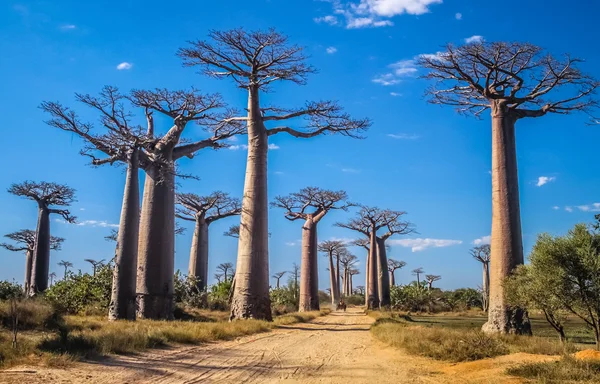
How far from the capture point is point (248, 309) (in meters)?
14.0

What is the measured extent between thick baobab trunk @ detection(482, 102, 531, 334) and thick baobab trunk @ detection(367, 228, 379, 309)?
2112cm

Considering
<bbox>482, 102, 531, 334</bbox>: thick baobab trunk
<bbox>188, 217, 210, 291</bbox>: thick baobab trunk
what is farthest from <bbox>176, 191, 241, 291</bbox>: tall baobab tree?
<bbox>482, 102, 531, 334</bbox>: thick baobab trunk

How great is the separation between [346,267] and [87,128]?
50600 mm

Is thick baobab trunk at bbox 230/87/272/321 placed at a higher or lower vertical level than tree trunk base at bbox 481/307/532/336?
higher

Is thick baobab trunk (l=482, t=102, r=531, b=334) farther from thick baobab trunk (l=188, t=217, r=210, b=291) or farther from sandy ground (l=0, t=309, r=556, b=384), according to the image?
thick baobab trunk (l=188, t=217, r=210, b=291)

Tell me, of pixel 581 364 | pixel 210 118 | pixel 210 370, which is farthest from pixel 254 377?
pixel 210 118

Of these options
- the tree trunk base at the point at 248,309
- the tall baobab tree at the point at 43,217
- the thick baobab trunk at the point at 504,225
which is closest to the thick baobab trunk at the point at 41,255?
the tall baobab tree at the point at 43,217

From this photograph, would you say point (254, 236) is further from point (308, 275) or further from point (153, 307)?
point (308, 275)

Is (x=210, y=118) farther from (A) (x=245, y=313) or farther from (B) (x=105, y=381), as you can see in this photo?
(B) (x=105, y=381)

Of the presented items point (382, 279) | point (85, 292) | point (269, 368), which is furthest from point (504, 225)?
point (382, 279)

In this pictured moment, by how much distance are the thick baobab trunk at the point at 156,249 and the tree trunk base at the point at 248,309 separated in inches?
70.9

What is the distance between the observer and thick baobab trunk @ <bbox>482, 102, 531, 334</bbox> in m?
10.8

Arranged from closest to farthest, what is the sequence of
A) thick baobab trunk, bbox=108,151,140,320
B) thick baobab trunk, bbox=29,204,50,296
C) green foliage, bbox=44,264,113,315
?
thick baobab trunk, bbox=108,151,140,320 < green foliage, bbox=44,264,113,315 < thick baobab trunk, bbox=29,204,50,296

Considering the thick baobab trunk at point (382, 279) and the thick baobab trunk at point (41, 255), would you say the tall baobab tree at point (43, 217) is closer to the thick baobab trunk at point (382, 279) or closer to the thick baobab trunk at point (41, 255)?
the thick baobab trunk at point (41, 255)
